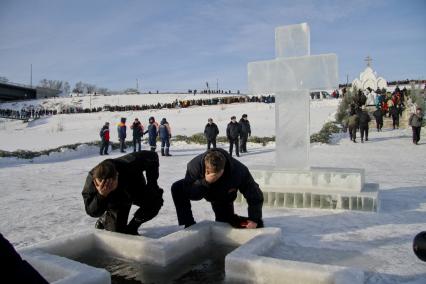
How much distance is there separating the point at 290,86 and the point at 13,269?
5.59 m

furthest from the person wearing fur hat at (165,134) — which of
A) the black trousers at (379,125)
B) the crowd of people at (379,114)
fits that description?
the black trousers at (379,125)

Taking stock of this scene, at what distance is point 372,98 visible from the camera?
3162cm

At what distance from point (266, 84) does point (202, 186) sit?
120 inches

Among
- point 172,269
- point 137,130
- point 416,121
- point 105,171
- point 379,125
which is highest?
point 416,121

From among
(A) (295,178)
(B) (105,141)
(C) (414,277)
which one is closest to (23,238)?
(A) (295,178)

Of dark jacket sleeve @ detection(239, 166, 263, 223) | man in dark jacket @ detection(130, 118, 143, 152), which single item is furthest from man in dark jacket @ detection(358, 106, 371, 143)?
dark jacket sleeve @ detection(239, 166, 263, 223)

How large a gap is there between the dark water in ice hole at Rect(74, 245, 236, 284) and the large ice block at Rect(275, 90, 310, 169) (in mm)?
2756

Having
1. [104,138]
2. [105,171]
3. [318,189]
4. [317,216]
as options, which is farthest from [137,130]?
[105,171]

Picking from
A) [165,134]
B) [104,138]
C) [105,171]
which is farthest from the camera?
[104,138]

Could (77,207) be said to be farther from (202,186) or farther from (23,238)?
(202,186)

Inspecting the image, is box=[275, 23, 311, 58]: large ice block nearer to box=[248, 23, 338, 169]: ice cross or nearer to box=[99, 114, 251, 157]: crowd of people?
box=[248, 23, 338, 169]: ice cross

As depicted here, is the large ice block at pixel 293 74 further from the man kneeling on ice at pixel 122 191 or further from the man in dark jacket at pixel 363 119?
the man in dark jacket at pixel 363 119

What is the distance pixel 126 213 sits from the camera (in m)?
4.50

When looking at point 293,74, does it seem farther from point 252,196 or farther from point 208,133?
point 208,133
